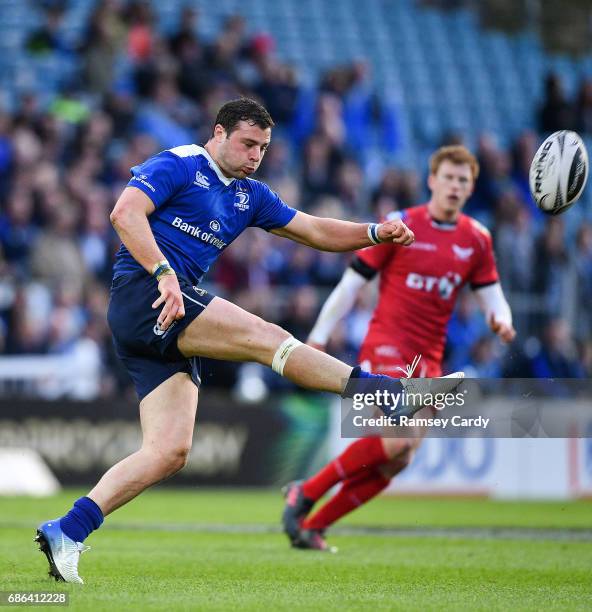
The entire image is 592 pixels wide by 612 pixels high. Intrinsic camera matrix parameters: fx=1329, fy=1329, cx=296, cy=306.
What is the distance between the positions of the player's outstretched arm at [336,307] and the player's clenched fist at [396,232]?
2265 mm

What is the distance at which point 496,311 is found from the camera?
33.0 feet

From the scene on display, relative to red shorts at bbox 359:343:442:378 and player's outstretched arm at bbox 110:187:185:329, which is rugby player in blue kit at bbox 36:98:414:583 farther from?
red shorts at bbox 359:343:442:378

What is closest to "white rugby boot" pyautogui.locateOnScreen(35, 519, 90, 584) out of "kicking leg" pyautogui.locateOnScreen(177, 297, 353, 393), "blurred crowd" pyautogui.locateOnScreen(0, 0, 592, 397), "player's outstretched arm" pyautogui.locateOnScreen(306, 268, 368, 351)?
"kicking leg" pyautogui.locateOnScreen(177, 297, 353, 393)

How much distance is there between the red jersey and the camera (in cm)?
996

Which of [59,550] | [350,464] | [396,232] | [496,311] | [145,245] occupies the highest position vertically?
[396,232]

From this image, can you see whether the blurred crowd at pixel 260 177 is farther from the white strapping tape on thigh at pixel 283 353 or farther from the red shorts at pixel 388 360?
the white strapping tape on thigh at pixel 283 353

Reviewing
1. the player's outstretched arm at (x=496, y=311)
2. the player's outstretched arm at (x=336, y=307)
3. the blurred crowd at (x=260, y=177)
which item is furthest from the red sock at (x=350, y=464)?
the blurred crowd at (x=260, y=177)

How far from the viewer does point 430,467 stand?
16.3m

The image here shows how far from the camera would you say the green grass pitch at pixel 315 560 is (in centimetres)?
657

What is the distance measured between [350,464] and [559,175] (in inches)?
103

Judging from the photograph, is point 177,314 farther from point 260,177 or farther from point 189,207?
point 260,177

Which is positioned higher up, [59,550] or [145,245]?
[145,245]

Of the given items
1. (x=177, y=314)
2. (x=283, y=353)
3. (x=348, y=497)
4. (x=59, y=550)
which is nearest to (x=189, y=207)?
(x=177, y=314)

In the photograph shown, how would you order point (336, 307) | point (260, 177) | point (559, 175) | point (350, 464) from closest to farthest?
point (559, 175), point (350, 464), point (336, 307), point (260, 177)
